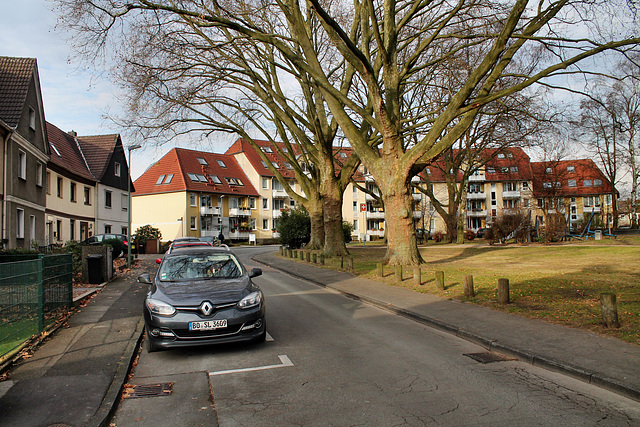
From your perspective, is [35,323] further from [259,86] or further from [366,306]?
[259,86]

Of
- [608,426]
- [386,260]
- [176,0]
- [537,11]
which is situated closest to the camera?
[608,426]

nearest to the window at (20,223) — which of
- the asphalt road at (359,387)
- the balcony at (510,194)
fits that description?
the asphalt road at (359,387)

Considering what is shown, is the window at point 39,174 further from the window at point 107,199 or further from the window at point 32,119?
the window at point 107,199

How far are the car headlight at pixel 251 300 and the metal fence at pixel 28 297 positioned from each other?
324 centimetres

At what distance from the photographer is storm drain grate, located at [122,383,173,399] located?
5477mm

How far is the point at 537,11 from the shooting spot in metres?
14.8

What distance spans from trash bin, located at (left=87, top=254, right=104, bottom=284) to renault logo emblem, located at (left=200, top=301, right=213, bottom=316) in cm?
1129

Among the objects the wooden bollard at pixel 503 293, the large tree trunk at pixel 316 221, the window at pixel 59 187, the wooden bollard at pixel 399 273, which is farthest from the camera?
the window at pixel 59 187

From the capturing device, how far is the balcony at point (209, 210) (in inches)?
2315

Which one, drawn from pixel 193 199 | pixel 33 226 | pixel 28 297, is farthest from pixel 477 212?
pixel 28 297

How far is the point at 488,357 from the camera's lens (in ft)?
22.7

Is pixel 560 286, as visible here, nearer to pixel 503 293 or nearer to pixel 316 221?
pixel 503 293

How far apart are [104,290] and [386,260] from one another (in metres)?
9.56

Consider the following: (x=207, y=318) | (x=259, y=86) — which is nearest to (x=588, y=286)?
(x=207, y=318)
